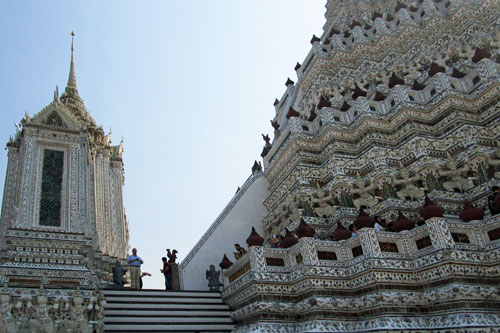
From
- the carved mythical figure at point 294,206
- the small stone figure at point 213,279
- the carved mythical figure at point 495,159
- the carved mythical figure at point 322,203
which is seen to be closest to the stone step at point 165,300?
the small stone figure at point 213,279

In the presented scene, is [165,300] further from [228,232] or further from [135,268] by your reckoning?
[228,232]

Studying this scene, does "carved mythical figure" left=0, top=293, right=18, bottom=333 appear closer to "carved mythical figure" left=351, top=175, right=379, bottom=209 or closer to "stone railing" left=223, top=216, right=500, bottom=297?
"stone railing" left=223, top=216, right=500, bottom=297

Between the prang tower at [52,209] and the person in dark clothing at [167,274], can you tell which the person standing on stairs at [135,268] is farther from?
the prang tower at [52,209]

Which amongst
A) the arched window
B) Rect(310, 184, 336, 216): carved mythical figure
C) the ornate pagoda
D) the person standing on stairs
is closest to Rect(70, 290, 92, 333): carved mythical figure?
the ornate pagoda

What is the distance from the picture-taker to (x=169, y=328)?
30.6ft

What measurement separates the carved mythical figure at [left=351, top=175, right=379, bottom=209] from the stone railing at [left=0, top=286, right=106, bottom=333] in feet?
24.5

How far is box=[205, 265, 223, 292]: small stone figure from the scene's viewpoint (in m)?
12.4

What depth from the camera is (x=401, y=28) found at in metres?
17.0

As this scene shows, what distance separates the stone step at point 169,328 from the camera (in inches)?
352

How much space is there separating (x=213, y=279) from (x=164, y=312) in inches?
110

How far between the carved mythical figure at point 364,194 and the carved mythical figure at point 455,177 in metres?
1.86

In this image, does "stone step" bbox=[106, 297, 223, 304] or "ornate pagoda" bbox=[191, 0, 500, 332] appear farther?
"stone step" bbox=[106, 297, 223, 304]

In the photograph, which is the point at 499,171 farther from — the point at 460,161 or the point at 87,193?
the point at 87,193

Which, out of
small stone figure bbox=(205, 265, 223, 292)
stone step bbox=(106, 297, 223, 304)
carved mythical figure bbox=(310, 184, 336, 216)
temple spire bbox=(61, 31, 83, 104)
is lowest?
stone step bbox=(106, 297, 223, 304)
